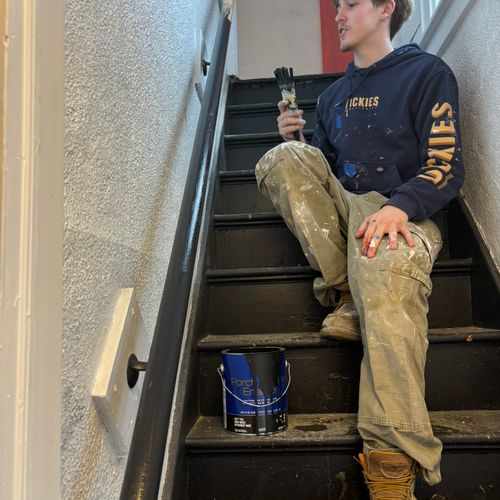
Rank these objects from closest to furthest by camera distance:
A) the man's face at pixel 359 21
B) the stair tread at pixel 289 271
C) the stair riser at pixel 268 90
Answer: the stair tread at pixel 289 271 → the man's face at pixel 359 21 → the stair riser at pixel 268 90

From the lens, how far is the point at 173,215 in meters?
1.27

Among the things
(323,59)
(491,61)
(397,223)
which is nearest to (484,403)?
(397,223)

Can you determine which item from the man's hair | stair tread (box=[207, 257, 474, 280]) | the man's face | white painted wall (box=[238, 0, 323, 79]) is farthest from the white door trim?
white painted wall (box=[238, 0, 323, 79])

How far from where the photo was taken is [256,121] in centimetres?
225

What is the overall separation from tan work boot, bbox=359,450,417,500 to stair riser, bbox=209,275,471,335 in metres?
0.49

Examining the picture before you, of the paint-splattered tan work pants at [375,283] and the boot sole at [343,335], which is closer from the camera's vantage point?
the paint-splattered tan work pants at [375,283]

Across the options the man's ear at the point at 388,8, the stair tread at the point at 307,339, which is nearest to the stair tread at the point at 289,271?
the stair tread at the point at 307,339

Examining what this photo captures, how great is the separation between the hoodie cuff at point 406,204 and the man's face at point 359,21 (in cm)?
61

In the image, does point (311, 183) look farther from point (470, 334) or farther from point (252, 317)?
point (470, 334)

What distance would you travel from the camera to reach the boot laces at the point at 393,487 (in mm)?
878

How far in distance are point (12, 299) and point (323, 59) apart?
324cm

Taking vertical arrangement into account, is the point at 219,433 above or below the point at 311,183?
below

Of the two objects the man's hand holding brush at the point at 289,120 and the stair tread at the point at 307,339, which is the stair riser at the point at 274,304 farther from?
the man's hand holding brush at the point at 289,120

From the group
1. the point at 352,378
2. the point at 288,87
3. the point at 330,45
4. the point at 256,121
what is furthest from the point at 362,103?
the point at 330,45
